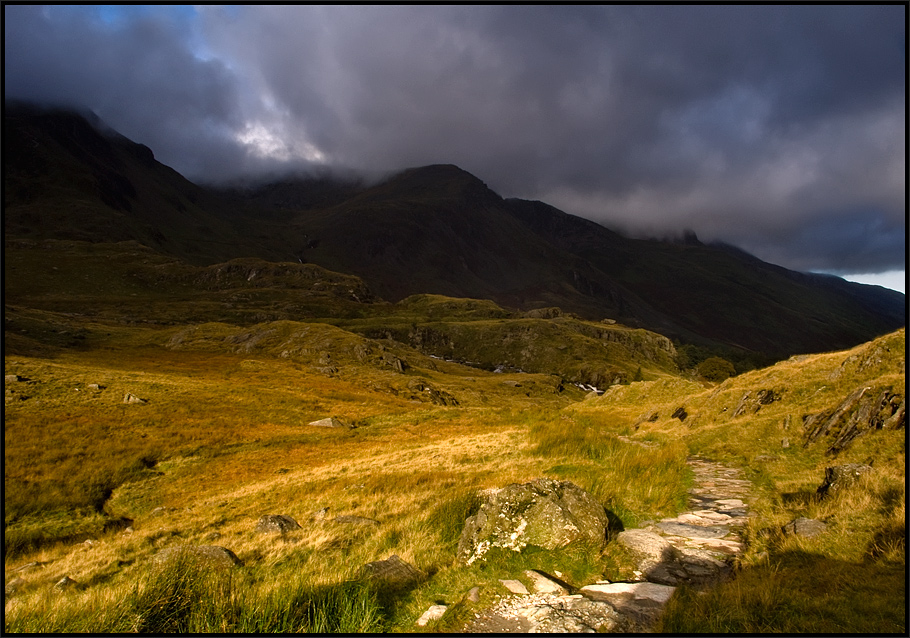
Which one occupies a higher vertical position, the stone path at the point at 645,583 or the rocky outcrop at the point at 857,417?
the rocky outcrop at the point at 857,417

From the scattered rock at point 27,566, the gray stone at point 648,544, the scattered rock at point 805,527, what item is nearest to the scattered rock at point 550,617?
the gray stone at point 648,544

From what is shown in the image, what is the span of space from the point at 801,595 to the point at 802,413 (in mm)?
16752

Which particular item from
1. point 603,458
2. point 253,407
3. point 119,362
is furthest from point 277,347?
point 603,458

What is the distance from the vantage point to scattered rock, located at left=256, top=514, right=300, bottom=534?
47.4 ft

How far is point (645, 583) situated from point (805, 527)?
3454 millimetres

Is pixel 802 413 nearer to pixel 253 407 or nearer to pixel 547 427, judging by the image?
pixel 547 427

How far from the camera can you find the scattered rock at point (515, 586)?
6.72 m

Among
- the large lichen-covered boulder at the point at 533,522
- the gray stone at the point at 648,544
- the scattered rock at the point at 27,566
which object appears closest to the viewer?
the gray stone at the point at 648,544

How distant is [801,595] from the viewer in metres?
5.62

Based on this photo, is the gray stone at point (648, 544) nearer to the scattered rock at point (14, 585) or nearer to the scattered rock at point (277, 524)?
the scattered rock at point (277, 524)

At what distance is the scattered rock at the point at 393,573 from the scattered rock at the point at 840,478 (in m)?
8.76

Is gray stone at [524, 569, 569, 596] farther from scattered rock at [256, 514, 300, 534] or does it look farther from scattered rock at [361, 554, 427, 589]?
scattered rock at [256, 514, 300, 534]

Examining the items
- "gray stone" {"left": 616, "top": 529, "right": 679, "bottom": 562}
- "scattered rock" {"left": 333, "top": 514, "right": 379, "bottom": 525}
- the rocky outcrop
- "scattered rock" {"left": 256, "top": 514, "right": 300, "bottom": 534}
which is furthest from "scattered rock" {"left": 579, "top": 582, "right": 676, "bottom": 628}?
the rocky outcrop

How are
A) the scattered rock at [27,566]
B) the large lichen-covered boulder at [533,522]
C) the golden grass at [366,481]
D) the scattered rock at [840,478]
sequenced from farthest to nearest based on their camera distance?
the scattered rock at [27,566] → the scattered rock at [840,478] → the large lichen-covered boulder at [533,522] → the golden grass at [366,481]
